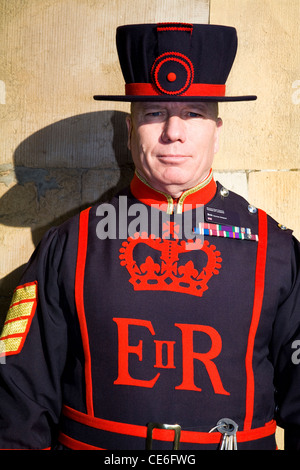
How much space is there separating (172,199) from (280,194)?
714 mm

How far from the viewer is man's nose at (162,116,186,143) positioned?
6.60 ft

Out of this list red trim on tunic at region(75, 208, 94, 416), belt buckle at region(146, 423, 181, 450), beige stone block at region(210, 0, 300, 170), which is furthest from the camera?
beige stone block at region(210, 0, 300, 170)

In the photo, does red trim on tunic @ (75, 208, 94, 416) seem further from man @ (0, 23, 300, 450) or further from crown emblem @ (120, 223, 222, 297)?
crown emblem @ (120, 223, 222, 297)

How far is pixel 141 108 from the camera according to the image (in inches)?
82.9

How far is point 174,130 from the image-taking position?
201cm

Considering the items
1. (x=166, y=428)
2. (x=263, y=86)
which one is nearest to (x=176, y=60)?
(x=263, y=86)

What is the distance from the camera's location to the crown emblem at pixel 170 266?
80.0 inches

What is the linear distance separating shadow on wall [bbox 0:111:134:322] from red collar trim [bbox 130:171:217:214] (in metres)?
0.56

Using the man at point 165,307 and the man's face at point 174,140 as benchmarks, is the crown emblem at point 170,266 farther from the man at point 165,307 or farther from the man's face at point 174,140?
the man's face at point 174,140

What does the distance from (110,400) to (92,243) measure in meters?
0.53

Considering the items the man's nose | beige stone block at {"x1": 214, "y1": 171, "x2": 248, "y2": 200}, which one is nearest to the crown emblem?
the man's nose

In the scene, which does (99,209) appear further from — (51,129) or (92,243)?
(51,129)

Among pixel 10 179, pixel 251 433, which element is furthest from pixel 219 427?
pixel 10 179

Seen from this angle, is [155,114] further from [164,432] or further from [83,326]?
[164,432]
